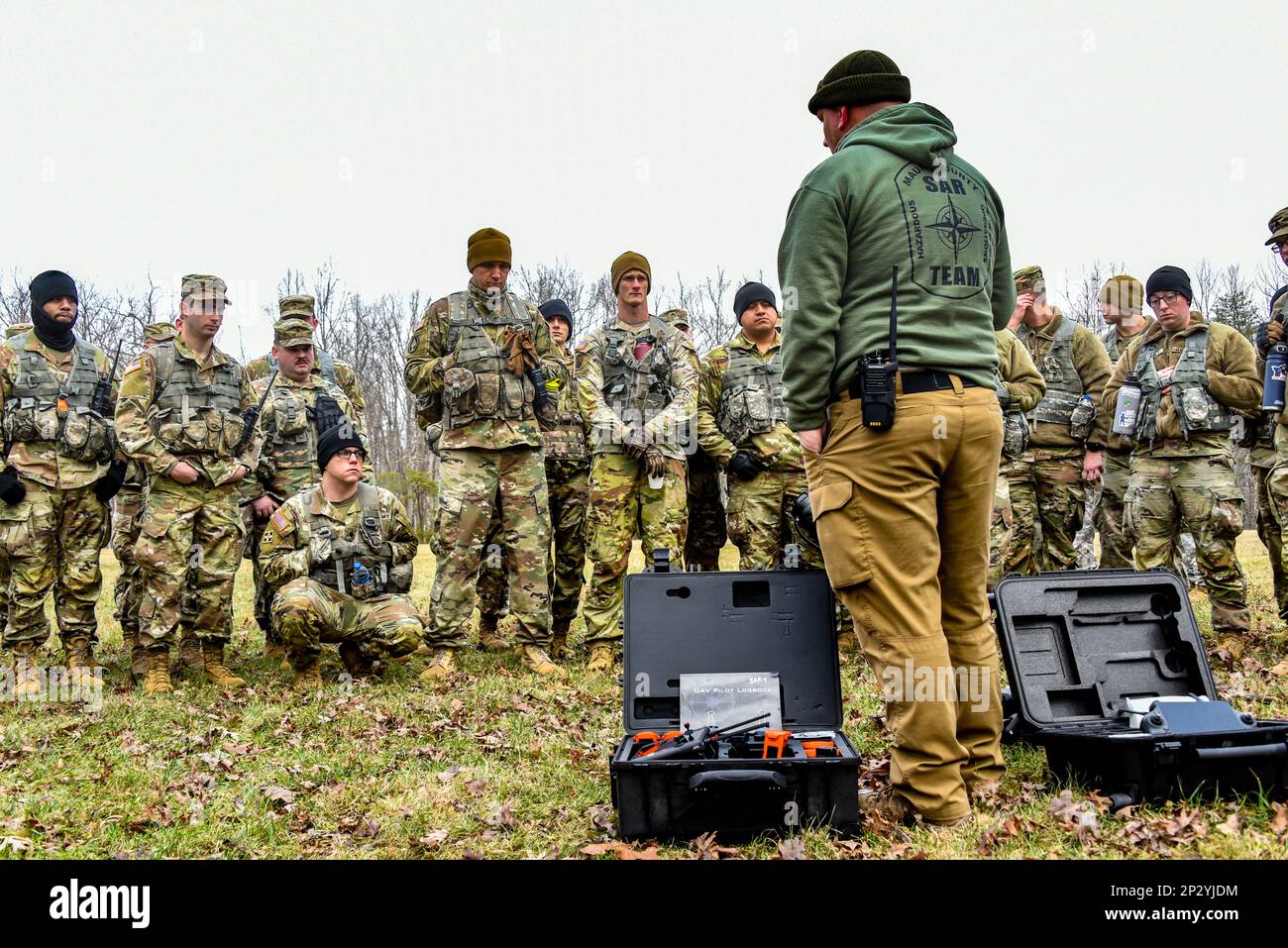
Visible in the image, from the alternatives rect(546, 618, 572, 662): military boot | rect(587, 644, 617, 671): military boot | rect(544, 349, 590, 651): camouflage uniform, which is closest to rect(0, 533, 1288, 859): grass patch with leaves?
rect(587, 644, 617, 671): military boot

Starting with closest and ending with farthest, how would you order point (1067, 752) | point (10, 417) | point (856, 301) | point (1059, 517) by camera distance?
1. point (856, 301)
2. point (1067, 752)
3. point (10, 417)
4. point (1059, 517)

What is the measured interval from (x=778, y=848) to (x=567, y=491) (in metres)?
5.72

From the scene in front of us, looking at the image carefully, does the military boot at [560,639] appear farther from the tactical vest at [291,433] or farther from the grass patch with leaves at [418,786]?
the tactical vest at [291,433]

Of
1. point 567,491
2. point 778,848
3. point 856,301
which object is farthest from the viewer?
point 567,491

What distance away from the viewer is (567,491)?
8.91m

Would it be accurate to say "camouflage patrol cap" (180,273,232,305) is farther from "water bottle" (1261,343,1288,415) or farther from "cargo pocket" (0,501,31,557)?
"water bottle" (1261,343,1288,415)

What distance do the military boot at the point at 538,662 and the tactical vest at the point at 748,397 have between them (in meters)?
2.25

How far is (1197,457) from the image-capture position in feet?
23.8

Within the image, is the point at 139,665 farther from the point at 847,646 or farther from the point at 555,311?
the point at 555,311

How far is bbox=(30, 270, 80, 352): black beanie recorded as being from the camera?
24.8ft

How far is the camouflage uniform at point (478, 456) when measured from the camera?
7.44 meters

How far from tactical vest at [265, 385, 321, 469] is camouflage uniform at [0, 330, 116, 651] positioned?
51.6 inches
